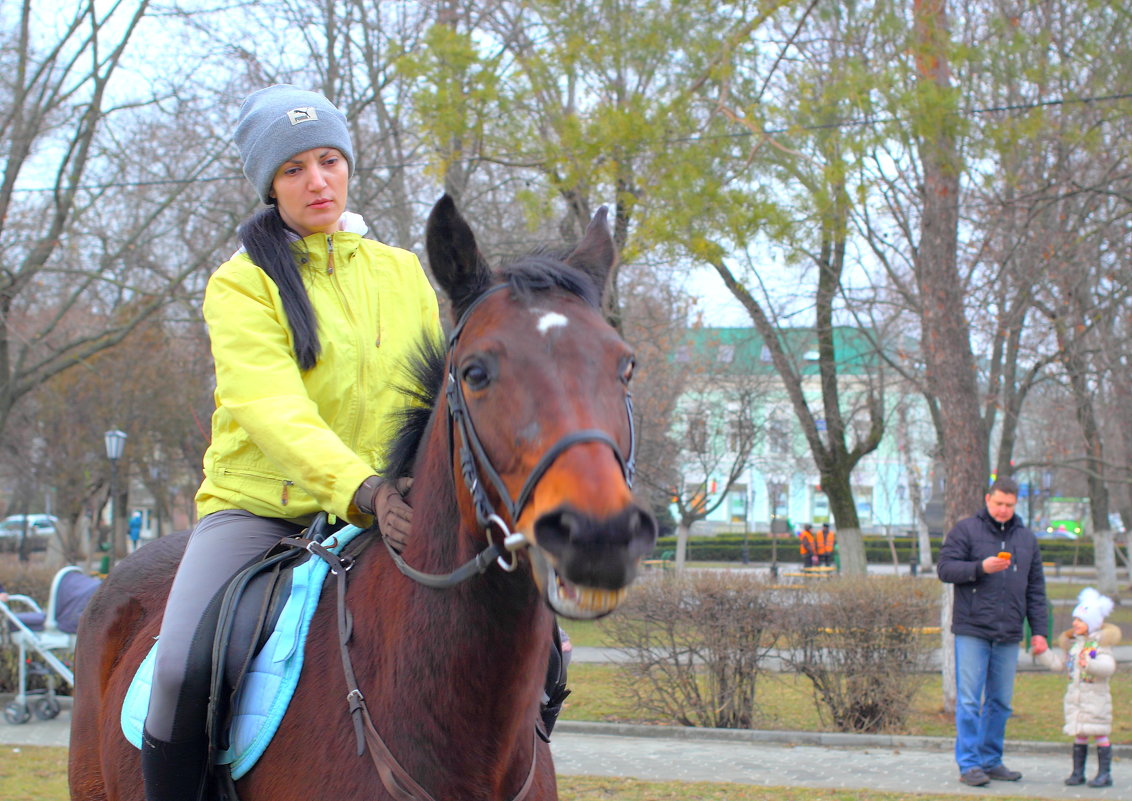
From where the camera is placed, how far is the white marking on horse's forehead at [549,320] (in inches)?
89.8

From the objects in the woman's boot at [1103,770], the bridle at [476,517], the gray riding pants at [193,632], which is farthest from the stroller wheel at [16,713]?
the bridle at [476,517]

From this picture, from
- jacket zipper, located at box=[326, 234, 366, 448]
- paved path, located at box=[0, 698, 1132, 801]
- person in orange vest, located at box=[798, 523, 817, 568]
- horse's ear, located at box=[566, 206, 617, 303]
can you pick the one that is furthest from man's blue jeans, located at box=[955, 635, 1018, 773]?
person in orange vest, located at box=[798, 523, 817, 568]

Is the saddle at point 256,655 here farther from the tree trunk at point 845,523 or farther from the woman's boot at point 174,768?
the tree trunk at point 845,523

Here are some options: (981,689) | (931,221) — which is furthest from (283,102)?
(931,221)

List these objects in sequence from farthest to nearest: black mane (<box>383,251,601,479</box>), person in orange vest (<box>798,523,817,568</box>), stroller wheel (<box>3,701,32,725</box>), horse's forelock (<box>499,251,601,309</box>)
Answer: person in orange vest (<box>798,523,817,568</box>) → stroller wheel (<box>3,701,32,725</box>) → black mane (<box>383,251,601,479</box>) → horse's forelock (<box>499,251,601,309</box>)

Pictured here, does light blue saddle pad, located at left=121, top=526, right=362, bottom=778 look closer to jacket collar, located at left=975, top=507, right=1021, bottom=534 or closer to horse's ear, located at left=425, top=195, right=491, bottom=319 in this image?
horse's ear, located at left=425, top=195, right=491, bottom=319

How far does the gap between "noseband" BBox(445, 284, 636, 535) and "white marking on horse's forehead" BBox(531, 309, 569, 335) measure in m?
0.20

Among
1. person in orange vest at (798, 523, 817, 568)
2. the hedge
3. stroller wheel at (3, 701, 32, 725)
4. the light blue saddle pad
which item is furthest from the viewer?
the hedge

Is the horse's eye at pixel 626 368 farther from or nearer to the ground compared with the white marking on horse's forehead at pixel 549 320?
nearer to the ground

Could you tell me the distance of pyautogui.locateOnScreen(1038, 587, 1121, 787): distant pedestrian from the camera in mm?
8587

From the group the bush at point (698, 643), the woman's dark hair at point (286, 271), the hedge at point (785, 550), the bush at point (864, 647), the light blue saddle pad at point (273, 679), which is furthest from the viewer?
the hedge at point (785, 550)

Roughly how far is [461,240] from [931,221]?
10701 mm

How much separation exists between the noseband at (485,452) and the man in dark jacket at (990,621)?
7123 millimetres

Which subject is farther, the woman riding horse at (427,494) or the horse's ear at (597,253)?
the horse's ear at (597,253)
